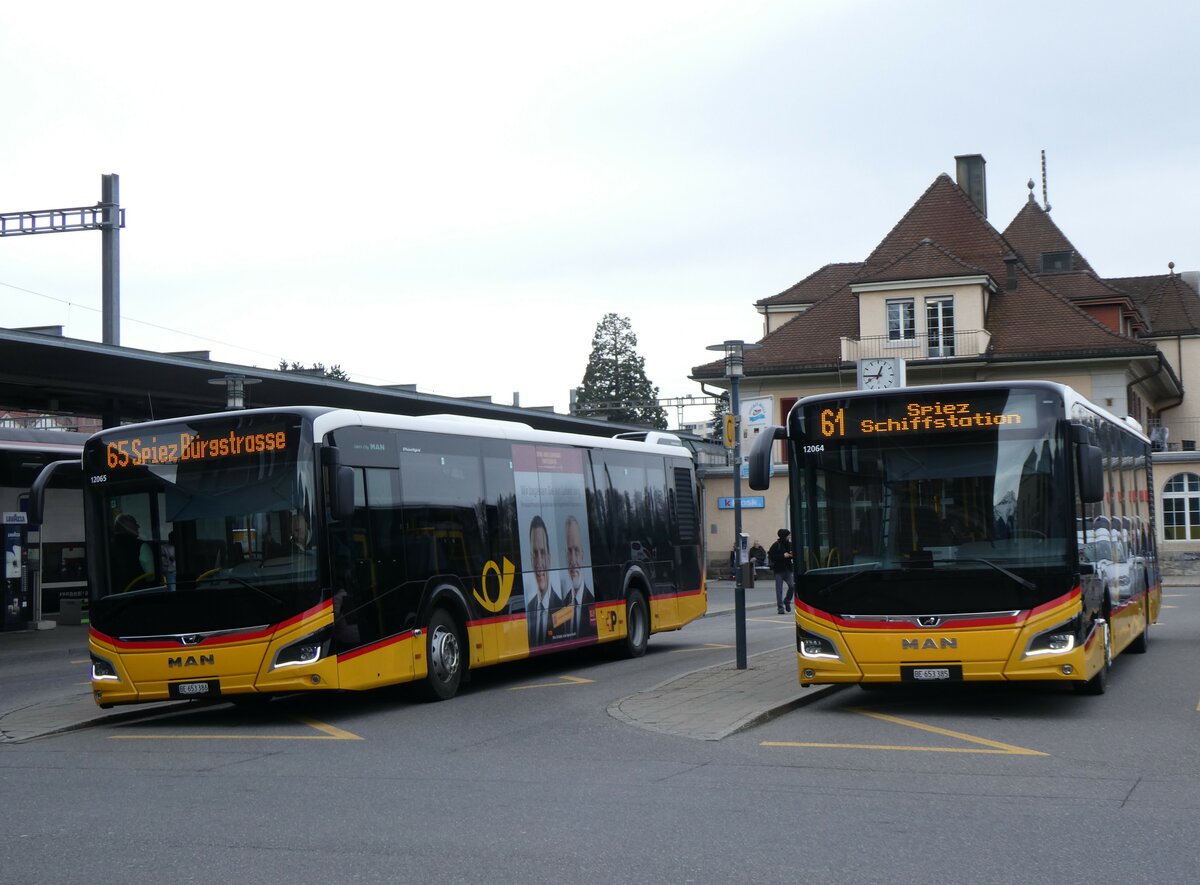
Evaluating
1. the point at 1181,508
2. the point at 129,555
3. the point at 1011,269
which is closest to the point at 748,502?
the point at 1011,269

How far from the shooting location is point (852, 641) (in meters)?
13.1

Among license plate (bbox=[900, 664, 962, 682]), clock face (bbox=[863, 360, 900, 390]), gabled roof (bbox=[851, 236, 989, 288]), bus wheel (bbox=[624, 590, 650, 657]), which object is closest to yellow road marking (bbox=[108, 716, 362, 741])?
license plate (bbox=[900, 664, 962, 682])

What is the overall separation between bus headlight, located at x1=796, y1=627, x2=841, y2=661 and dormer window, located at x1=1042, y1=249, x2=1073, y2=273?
179 feet

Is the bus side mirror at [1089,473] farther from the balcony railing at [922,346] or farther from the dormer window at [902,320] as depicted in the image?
the dormer window at [902,320]

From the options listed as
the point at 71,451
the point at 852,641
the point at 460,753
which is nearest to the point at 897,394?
the point at 852,641

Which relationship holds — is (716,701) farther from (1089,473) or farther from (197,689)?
(197,689)

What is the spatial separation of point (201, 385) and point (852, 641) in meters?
21.6

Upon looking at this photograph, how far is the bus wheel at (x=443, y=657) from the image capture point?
15281 millimetres

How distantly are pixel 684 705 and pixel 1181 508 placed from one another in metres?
41.5

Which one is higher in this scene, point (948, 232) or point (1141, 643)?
point (948, 232)

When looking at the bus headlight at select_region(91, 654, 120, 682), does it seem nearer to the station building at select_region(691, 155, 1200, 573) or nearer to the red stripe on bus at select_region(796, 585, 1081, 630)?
the red stripe on bus at select_region(796, 585, 1081, 630)

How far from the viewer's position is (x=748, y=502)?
53.3 meters

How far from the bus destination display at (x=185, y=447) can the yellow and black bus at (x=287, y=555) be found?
1 centimetres

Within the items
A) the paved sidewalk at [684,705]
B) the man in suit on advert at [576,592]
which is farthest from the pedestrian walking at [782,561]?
the man in suit on advert at [576,592]
